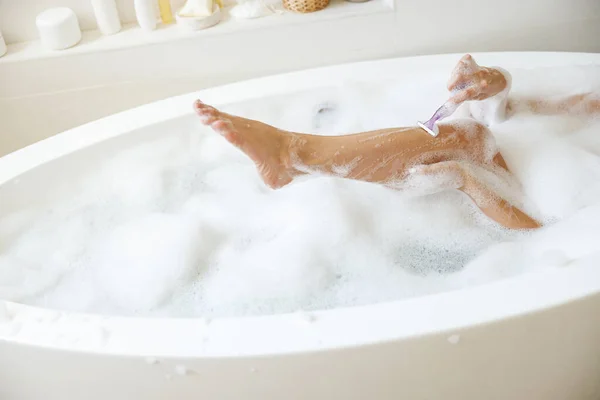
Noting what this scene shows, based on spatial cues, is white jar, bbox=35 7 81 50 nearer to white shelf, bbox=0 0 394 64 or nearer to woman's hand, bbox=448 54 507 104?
white shelf, bbox=0 0 394 64

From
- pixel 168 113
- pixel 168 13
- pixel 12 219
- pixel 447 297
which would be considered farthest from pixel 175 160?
pixel 447 297

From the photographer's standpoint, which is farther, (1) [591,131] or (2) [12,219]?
(1) [591,131]

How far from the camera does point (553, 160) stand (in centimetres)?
162

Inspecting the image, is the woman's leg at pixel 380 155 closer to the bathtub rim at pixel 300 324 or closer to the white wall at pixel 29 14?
the bathtub rim at pixel 300 324

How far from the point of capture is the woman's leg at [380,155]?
4.59ft

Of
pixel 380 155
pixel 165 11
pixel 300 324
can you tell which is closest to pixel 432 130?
pixel 380 155

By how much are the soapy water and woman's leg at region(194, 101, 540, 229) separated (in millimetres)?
70

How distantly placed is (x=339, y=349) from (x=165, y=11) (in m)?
1.49

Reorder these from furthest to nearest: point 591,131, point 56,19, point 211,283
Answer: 1. point 56,19
2. point 591,131
3. point 211,283

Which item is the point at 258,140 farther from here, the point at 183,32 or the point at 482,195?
the point at 183,32

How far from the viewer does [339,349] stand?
1132 mm

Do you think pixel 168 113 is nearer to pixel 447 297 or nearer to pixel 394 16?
pixel 394 16

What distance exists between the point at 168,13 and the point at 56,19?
0.37 meters

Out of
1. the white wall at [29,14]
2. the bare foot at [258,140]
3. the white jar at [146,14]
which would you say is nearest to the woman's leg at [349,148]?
the bare foot at [258,140]
